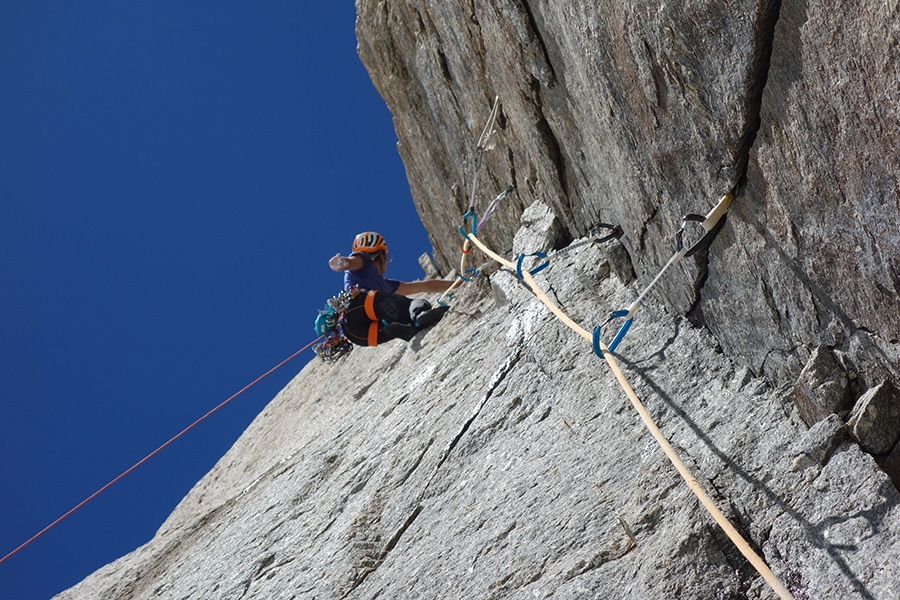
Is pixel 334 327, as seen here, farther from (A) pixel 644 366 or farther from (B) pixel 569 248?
(A) pixel 644 366

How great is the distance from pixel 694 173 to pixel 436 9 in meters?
4.06

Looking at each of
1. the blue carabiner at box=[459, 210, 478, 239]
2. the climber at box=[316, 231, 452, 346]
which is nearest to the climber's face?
the climber at box=[316, 231, 452, 346]

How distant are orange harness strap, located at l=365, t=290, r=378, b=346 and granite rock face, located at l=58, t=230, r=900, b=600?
1215 millimetres

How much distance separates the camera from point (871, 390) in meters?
2.80

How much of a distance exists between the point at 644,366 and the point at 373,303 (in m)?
4.10

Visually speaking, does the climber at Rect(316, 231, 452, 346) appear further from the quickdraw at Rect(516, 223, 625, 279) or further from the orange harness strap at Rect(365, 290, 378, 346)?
the quickdraw at Rect(516, 223, 625, 279)

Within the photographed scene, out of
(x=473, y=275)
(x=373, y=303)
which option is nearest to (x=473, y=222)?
(x=473, y=275)

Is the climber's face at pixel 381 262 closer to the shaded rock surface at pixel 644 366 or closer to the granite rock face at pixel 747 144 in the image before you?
the shaded rock surface at pixel 644 366

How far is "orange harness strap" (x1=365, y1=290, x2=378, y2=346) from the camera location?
7598 millimetres

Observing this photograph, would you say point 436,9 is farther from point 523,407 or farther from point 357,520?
point 357,520

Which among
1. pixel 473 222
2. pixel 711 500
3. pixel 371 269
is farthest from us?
pixel 371 269

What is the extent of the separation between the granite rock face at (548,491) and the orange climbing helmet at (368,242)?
1936mm

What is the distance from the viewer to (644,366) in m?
3.93

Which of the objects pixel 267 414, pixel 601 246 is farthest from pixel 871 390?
pixel 267 414
